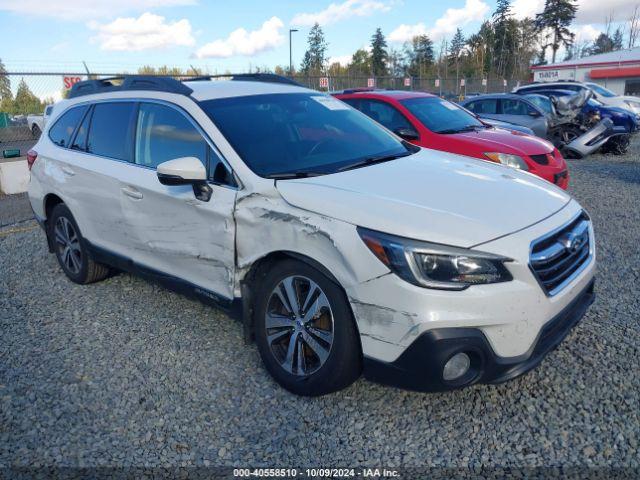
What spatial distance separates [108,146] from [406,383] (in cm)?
315

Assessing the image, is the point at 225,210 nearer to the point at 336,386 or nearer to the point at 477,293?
the point at 336,386

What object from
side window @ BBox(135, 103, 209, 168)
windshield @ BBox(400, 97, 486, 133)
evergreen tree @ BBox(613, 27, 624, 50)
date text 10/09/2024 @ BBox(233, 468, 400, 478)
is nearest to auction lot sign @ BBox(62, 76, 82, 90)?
windshield @ BBox(400, 97, 486, 133)

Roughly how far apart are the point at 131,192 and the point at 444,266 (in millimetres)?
2516

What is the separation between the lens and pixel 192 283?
3.75 metres

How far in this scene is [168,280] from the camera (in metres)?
3.95

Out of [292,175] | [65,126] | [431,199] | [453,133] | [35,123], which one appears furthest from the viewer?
[35,123]

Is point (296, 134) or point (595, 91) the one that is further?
point (595, 91)

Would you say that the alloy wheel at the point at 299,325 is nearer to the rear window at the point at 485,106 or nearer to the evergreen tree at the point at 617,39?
the rear window at the point at 485,106

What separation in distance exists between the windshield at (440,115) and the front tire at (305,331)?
5080 mm

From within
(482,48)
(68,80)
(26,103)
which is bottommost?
(26,103)

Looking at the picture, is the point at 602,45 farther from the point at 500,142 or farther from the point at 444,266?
the point at 444,266

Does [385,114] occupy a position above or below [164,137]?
below

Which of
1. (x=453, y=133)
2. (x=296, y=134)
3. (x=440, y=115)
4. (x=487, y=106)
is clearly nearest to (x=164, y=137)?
(x=296, y=134)

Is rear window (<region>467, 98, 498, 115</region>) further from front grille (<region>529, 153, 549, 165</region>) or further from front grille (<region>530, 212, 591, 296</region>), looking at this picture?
front grille (<region>530, 212, 591, 296</region>)
